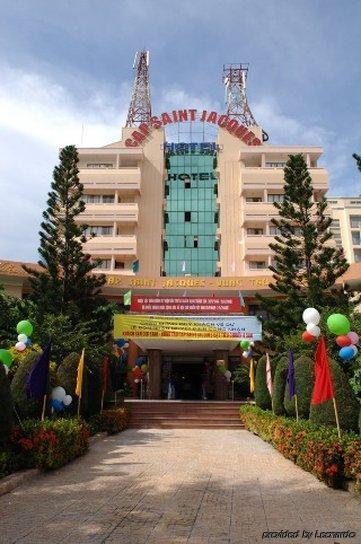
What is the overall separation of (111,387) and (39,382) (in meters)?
6.82

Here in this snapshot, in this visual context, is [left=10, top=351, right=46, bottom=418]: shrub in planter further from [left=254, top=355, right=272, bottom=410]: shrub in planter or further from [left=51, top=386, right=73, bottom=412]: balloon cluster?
[left=254, top=355, right=272, bottom=410]: shrub in planter

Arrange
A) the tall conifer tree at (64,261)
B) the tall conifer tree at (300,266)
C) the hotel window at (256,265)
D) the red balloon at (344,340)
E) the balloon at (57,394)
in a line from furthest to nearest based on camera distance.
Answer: the hotel window at (256,265), the tall conifer tree at (64,261), the tall conifer tree at (300,266), the balloon at (57,394), the red balloon at (344,340)

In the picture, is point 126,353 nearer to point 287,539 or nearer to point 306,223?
point 306,223

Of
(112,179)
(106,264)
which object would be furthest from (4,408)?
(112,179)

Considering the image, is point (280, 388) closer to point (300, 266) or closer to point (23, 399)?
point (23, 399)

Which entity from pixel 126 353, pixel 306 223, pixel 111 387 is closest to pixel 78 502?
pixel 111 387

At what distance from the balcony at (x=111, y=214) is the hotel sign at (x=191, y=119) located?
18.2 ft

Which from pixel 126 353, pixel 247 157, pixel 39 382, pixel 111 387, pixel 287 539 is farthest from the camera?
pixel 247 157

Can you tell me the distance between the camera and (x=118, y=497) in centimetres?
515

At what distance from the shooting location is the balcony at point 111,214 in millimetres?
29798

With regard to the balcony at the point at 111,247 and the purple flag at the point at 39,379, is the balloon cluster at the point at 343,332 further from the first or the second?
the balcony at the point at 111,247

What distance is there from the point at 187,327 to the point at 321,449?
1262cm

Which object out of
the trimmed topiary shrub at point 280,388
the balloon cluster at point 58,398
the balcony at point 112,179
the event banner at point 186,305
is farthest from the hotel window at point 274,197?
the balloon cluster at point 58,398

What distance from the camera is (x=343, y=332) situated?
7227mm
